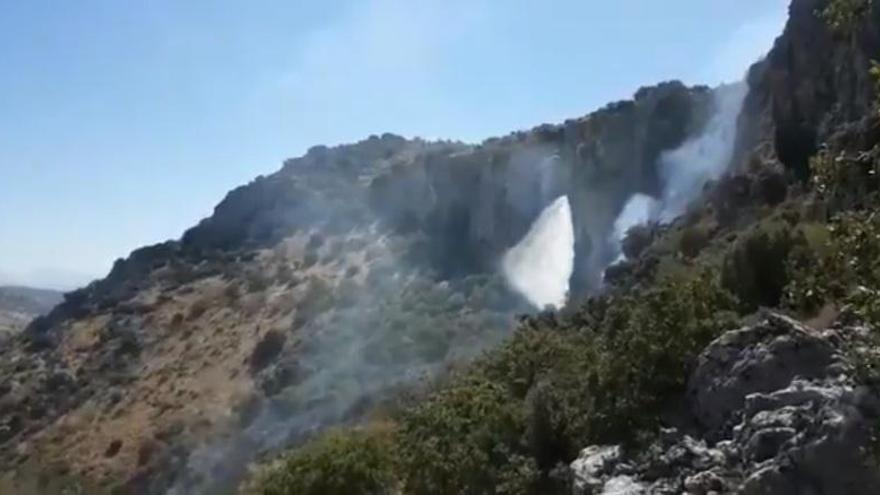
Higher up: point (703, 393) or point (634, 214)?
point (634, 214)

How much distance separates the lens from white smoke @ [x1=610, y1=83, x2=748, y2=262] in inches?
2485

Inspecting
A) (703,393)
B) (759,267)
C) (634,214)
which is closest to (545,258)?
(634,214)

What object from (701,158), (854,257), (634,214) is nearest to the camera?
(854,257)

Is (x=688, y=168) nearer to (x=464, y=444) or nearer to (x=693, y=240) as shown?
(x=693, y=240)

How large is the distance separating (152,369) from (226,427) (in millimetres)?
15368

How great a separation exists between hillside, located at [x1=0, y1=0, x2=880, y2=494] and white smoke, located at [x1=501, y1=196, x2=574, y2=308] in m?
0.91

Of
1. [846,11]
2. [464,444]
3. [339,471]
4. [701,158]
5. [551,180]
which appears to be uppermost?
[701,158]

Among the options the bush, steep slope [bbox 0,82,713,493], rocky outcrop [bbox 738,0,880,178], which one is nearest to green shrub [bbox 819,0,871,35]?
the bush

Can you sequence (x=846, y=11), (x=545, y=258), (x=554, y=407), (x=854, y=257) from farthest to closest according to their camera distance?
(x=545, y=258) → (x=554, y=407) → (x=846, y=11) → (x=854, y=257)

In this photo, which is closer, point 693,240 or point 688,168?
point 693,240

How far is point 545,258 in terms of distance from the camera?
7200 centimetres

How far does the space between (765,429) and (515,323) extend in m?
47.6

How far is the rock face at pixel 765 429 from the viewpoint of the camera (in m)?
13.2

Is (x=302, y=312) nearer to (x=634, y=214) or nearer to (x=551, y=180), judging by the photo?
(x=551, y=180)
